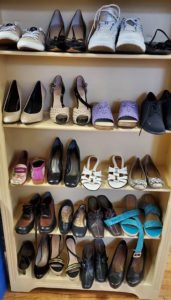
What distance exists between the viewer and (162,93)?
4.64 feet

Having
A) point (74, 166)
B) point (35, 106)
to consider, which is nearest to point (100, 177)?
point (74, 166)

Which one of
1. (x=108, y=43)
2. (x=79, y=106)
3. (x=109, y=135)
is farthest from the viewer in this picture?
(x=109, y=135)

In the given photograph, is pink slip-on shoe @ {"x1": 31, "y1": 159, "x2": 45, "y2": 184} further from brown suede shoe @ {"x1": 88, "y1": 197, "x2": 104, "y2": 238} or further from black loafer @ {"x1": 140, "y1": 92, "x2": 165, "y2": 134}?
black loafer @ {"x1": 140, "y1": 92, "x2": 165, "y2": 134}

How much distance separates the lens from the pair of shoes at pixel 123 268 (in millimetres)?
1614

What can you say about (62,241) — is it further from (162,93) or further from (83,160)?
(162,93)

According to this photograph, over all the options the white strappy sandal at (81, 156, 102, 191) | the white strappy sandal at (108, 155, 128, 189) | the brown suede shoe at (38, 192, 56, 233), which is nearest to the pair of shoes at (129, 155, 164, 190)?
the white strappy sandal at (108, 155, 128, 189)

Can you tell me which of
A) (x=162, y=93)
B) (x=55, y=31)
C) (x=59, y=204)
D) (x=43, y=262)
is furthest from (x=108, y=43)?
(x=43, y=262)

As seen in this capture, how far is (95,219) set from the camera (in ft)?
5.15

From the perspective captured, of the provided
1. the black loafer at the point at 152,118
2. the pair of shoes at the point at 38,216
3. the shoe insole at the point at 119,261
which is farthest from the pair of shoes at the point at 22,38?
the shoe insole at the point at 119,261

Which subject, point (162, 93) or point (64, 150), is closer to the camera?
point (162, 93)

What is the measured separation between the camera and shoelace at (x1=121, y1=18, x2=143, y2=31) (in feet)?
3.74

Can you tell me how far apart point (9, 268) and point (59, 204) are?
47 centimetres

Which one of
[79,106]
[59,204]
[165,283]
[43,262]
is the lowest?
[165,283]

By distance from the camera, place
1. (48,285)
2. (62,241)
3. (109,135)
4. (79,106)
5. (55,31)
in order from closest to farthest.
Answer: (55,31) → (79,106) → (109,135) → (48,285) → (62,241)
